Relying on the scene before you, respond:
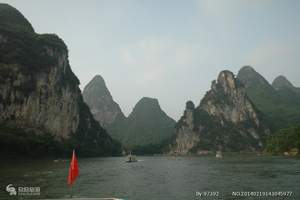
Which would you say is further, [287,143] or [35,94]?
[35,94]

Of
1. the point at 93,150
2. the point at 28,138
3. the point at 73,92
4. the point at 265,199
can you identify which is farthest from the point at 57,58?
the point at 265,199

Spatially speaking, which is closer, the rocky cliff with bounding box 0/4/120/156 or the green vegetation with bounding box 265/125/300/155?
the green vegetation with bounding box 265/125/300/155

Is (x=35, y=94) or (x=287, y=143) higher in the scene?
(x=35, y=94)

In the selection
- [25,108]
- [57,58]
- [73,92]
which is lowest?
[25,108]

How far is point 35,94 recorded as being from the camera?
15662 cm

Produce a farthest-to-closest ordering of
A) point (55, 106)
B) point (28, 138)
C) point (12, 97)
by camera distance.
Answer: point (55, 106), point (12, 97), point (28, 138)

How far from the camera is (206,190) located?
35.6m

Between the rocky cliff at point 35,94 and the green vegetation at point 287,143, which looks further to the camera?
the rocky cliff at point 35,94

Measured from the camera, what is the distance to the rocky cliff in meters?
136

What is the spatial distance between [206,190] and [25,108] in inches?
5049

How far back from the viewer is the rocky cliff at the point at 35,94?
5340 inches

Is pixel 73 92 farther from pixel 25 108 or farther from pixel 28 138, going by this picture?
pixel 28 138

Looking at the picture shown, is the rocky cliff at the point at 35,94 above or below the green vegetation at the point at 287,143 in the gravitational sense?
above

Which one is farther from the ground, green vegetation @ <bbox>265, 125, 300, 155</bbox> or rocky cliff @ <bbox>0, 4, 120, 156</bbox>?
rocky cliff @ <bbox>0, 4, 120, 156</bbox>
